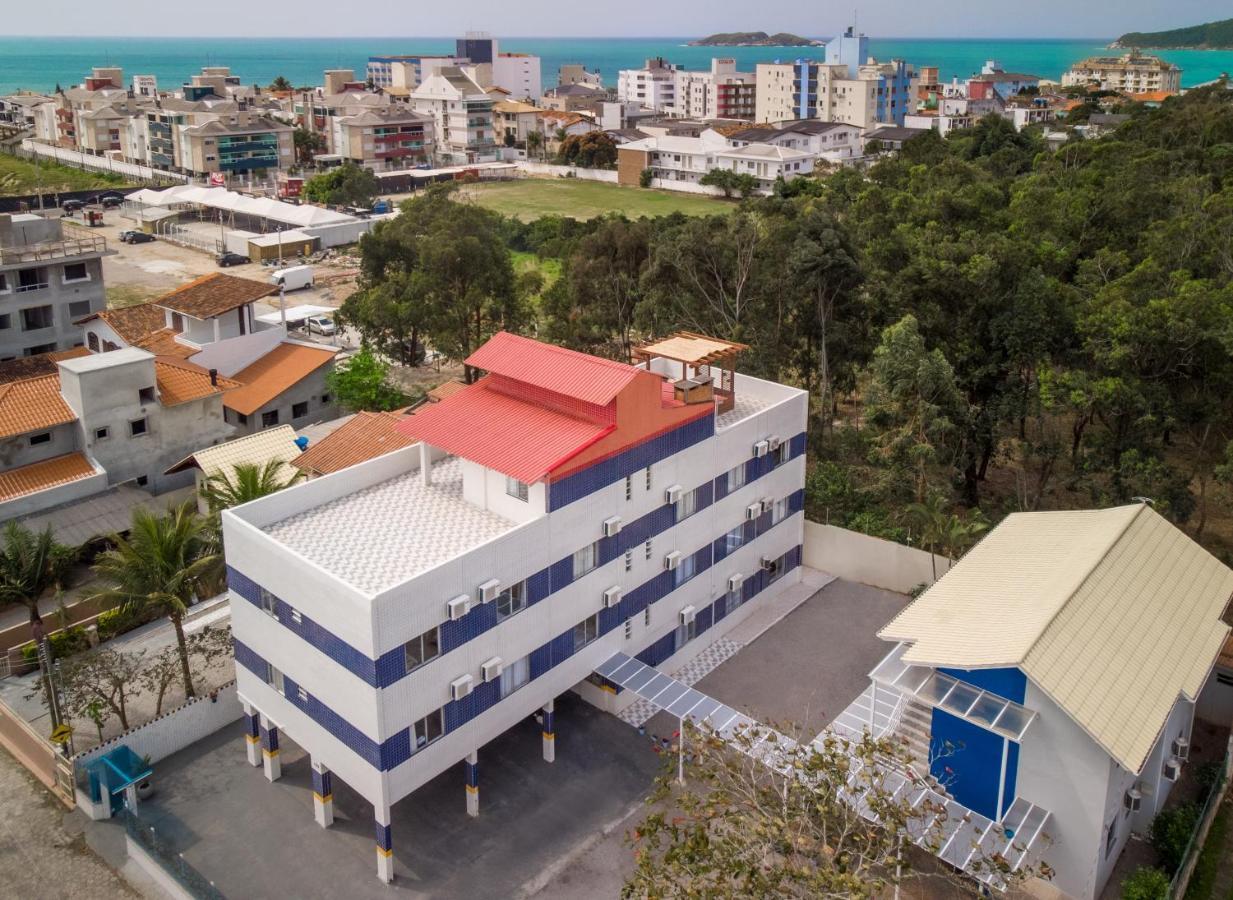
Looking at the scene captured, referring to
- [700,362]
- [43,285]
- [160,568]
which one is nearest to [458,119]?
[43,285]

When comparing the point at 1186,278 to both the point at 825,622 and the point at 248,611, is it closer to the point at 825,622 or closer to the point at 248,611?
the point at 825,622

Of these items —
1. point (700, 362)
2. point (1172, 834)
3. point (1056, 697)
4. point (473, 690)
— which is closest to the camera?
point (1056, 697)

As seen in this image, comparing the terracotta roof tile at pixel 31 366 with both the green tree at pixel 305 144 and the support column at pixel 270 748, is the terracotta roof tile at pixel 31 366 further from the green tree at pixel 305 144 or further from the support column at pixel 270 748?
the green tree at pixel 305 144

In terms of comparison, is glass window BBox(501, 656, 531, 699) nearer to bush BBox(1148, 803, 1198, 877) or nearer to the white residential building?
the white residential building

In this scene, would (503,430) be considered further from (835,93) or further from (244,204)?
(835,93)

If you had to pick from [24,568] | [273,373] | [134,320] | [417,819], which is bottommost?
[417,819]

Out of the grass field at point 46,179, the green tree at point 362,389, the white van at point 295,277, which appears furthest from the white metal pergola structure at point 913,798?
the grass field at point 46,179
